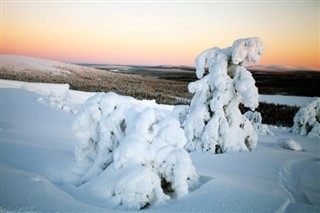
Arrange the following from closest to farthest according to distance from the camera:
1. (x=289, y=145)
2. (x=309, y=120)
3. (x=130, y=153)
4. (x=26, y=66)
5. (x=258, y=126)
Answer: (x=130, y=153), (x=289, y=145), (x=309, y=120), (x=258, y=126), (x=26, y=66)

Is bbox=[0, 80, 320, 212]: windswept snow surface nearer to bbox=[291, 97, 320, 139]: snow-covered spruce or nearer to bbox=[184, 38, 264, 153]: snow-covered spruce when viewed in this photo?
bbox=[184, 38, 264, 153]: snow-covered spruce

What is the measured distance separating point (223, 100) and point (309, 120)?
8331 millimetres

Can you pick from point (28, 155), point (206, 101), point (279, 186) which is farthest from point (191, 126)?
point (28, 155)

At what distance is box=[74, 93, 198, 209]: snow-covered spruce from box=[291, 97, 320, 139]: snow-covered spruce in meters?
13.2

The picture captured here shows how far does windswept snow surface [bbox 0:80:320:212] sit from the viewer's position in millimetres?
5008

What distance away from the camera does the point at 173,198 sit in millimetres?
5484

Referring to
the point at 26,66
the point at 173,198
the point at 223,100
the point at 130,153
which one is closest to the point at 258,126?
the point at 223,100

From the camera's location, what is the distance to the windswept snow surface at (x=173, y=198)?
501 centimetres

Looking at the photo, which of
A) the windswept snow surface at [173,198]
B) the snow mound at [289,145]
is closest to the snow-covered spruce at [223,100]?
the windswept snow surface at [173,198]

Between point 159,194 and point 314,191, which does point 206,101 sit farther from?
point 159,194

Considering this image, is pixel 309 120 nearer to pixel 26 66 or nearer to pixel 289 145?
pixel 289 145

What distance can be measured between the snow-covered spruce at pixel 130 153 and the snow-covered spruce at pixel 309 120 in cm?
1317

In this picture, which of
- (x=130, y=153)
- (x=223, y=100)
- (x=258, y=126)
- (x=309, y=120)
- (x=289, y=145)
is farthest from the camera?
(x=258, y=126)

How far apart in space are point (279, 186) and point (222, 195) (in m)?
2.47
